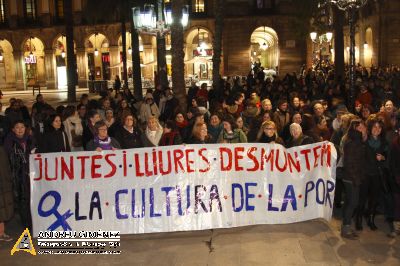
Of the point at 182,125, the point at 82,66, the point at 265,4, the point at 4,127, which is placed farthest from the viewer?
the point at 82,66

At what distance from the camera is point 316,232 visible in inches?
304

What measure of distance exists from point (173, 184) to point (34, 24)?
4182cm

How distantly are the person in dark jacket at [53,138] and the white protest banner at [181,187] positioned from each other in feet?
2.38

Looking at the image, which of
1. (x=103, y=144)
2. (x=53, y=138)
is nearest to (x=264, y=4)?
(x=53, y=138)

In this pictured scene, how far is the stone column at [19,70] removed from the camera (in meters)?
46.8

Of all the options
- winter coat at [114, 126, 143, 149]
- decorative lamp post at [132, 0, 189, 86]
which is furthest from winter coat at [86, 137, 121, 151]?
decorative lamp post at [132, 0, 189, 86]

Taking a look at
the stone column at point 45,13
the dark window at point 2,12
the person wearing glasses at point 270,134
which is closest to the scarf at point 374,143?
the person wearing glasses at point 270,134

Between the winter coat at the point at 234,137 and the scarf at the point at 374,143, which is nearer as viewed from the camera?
the scarf at the point at 374,143

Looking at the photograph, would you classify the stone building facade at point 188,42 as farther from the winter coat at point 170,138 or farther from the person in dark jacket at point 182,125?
the winter coat at point 170,138

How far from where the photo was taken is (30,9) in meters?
46.7

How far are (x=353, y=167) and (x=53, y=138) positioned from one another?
14.7ft

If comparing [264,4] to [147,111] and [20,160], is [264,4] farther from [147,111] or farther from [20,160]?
[20,160]

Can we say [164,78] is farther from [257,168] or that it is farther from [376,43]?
[376,43]

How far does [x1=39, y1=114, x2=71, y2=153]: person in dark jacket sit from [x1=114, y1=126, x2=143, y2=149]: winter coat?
850 mm
